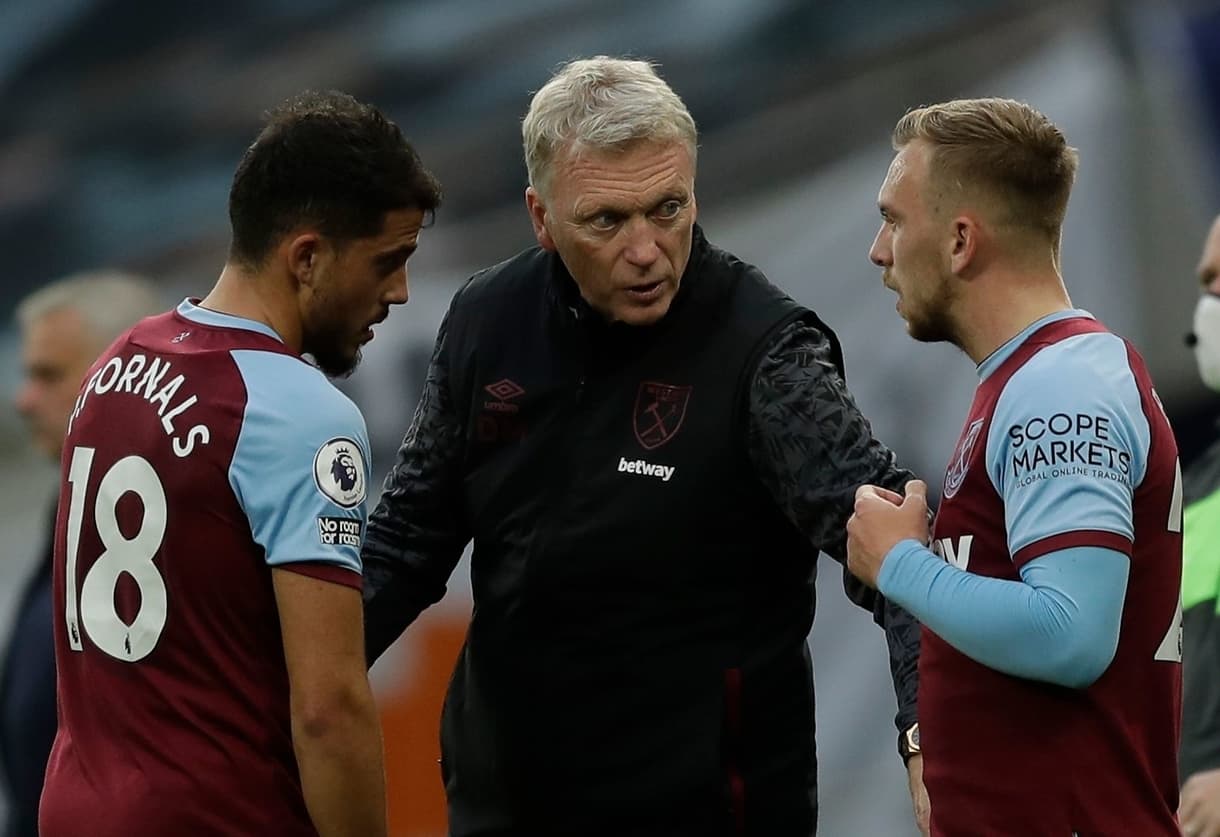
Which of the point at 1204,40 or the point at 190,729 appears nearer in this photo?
the point at 190,729

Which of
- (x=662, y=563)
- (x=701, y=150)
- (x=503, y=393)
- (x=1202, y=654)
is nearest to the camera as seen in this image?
(x=662, y=563)

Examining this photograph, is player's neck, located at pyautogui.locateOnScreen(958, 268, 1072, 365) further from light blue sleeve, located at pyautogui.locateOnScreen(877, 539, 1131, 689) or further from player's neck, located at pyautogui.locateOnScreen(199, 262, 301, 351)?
player's neck, located at pyautogui.locateOnScreen(199, 262, 301, 351)

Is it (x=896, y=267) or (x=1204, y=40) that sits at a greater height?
(x=1204, y=40)

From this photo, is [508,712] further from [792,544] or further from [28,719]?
[28,719]

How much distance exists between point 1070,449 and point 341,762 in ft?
2.94

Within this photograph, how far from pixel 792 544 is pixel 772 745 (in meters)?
0.27

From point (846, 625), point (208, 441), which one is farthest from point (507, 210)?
point (208, 441)

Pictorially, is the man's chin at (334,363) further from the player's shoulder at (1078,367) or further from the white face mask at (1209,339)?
the white face mask at (1209,339)

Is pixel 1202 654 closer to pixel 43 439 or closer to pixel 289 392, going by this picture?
pixel 289 392

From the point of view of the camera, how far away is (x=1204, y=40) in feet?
16.0

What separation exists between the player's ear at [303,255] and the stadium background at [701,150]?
2.55 metres

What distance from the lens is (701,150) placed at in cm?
505

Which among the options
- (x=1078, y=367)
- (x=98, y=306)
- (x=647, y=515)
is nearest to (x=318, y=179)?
(x=647, y=515)

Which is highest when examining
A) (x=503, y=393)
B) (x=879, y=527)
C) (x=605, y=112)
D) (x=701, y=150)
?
(x=701, y=150)
